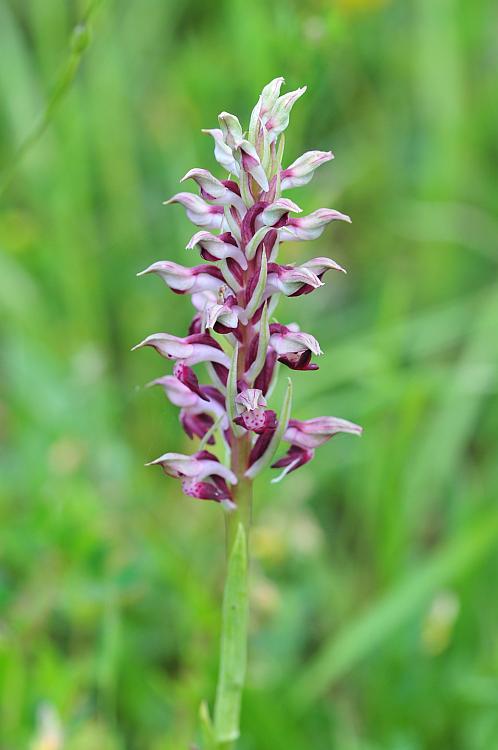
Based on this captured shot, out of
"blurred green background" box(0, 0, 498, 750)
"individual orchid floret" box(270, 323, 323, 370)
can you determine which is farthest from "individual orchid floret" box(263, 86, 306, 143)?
"blurred green background" box(0, 0, 498, 750)

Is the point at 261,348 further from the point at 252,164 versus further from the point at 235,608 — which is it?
the point at 235,608

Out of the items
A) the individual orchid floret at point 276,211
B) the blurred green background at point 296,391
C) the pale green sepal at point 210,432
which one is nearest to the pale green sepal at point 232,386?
the pale green sepal at point 210,432

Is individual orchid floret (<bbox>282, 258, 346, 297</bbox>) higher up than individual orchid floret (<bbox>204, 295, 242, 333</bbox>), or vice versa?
individual orchid floret (<bbox>282, 258, 346, 297</bbox>)

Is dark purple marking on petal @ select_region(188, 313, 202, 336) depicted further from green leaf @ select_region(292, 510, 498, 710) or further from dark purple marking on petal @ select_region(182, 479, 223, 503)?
green leaf @ select_region(292, 510, 498, 710)

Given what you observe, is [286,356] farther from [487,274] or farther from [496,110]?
[496,110]

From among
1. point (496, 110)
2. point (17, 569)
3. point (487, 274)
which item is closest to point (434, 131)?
point (496, 110)

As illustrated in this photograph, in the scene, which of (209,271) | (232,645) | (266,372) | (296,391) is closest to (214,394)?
(266,372)

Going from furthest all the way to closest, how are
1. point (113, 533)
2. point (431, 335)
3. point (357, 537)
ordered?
point (431, 335), point (357, 537), point (113, 533)

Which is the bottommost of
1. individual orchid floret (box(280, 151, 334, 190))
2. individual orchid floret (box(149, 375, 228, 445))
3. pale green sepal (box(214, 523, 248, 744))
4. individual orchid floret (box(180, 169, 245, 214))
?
pale green sepal (box(214, 523, 248, 744))
